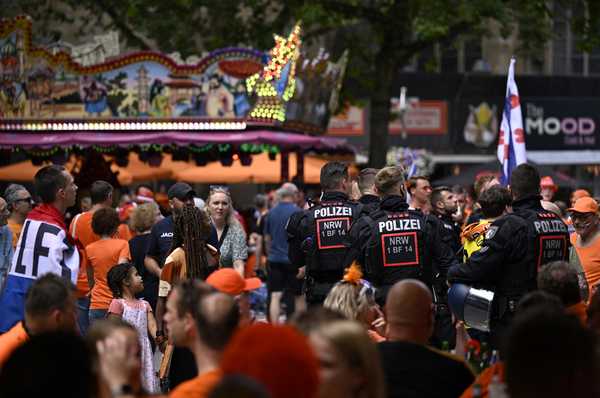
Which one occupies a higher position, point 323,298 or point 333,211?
point 333,211

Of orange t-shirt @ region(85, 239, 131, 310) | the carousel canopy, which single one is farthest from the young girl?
the carousel canopy

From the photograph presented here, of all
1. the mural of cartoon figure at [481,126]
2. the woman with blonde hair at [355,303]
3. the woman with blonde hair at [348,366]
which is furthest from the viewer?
the mural of cartoon figure at [481,126]

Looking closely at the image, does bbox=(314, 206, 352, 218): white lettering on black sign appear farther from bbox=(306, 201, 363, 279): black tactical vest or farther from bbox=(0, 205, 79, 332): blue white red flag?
bbox=(0, 205, 79, 332): blue white red flag

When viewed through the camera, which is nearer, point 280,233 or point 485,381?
point 485,381

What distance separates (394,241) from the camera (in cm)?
976

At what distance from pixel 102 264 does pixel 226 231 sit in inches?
49.4

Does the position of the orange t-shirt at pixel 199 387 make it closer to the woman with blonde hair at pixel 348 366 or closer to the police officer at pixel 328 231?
the woman with blonde hair at pixel 348 366

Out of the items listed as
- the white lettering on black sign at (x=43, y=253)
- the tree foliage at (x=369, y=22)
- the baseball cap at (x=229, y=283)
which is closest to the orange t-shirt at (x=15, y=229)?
the white lettering on black sign at (x=43, y=253)

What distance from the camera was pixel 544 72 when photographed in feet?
132

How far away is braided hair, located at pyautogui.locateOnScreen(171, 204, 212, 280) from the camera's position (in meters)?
9.68

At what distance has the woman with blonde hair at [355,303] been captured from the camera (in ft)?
24.1

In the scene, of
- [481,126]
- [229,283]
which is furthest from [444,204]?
[481,126]

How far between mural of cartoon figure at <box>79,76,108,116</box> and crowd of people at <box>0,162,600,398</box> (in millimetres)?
5512

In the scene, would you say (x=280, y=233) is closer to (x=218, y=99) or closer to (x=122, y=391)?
(x=218, y=99)
